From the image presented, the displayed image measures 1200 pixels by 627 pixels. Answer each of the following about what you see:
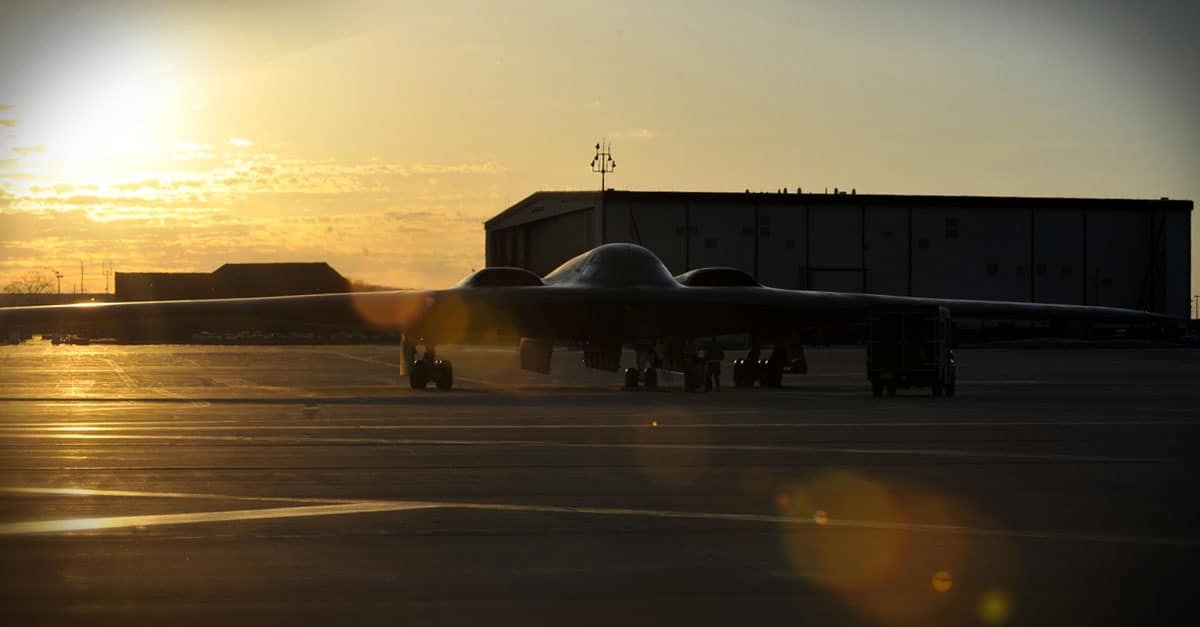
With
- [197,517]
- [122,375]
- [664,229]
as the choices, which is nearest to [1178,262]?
[664,229]

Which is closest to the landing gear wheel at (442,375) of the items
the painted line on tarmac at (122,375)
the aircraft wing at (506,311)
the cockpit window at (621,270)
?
the aircraft wing at (506,311)

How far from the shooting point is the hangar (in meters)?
78.2

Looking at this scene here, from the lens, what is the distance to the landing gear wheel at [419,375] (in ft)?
102

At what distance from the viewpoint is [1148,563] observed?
26.1ft

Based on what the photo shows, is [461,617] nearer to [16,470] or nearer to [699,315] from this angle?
[16,470]

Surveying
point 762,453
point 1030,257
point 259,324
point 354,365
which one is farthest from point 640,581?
point 1030,257

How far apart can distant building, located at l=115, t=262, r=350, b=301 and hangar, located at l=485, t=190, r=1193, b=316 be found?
41310 mm

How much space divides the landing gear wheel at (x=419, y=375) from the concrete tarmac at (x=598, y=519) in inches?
409

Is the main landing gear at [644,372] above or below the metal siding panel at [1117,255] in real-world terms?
below

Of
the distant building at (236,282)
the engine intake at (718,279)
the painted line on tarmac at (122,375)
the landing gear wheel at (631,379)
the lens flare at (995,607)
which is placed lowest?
the painted line on tarmac at (122,375)

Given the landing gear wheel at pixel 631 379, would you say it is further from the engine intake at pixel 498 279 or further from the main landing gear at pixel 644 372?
the engine intake at pixel 498 279

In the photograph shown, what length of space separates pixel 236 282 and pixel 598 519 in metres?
134

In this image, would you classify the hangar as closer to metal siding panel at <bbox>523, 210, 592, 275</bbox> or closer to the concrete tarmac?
metal siding panel at <bbox>523, 210, 592, 275</bbox>

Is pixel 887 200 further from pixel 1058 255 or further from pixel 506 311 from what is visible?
pixel 506 311
